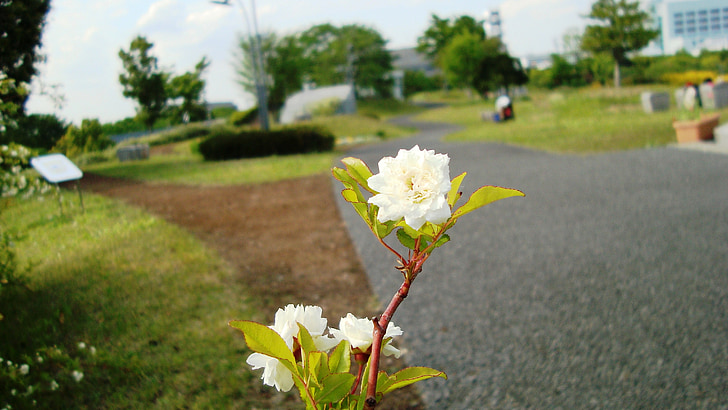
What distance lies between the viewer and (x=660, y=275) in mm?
4336

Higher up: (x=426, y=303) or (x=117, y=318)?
(x=117, y=318)

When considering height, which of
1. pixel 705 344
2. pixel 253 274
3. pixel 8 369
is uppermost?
pixel 8 369

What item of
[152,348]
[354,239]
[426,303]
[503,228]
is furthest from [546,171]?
[152,348]

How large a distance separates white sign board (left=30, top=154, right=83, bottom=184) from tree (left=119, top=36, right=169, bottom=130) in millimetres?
421

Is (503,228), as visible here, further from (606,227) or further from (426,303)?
(426,303)

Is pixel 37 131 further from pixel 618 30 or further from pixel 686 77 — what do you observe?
pixel 618 30

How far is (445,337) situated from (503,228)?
2.92 meters

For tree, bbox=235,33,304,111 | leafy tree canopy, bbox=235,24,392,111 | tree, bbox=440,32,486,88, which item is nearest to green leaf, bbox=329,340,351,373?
tree, bbox=235,33,304,111

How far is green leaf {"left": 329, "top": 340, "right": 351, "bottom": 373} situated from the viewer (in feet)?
2.73

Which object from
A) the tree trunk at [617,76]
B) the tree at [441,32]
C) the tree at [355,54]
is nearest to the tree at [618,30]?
the tree trunk at [617,76]

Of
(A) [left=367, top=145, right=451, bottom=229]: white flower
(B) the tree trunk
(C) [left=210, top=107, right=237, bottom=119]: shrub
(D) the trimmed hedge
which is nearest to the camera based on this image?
(A) [left=367, top=145, right=451, bottom=229]: white flower

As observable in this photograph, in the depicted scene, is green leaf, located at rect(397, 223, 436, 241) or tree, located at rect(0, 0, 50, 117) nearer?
→ green leaf, located at rect(397, 223, 436, 241)

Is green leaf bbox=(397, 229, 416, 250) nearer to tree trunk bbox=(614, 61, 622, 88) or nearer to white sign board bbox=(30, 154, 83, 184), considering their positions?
white sign board bbox=(30, 154, 83, 184)

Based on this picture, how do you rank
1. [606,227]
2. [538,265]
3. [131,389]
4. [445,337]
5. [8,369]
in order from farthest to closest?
[606,227] → [538,265] → [445,337] → [131,389] → [8,369]
